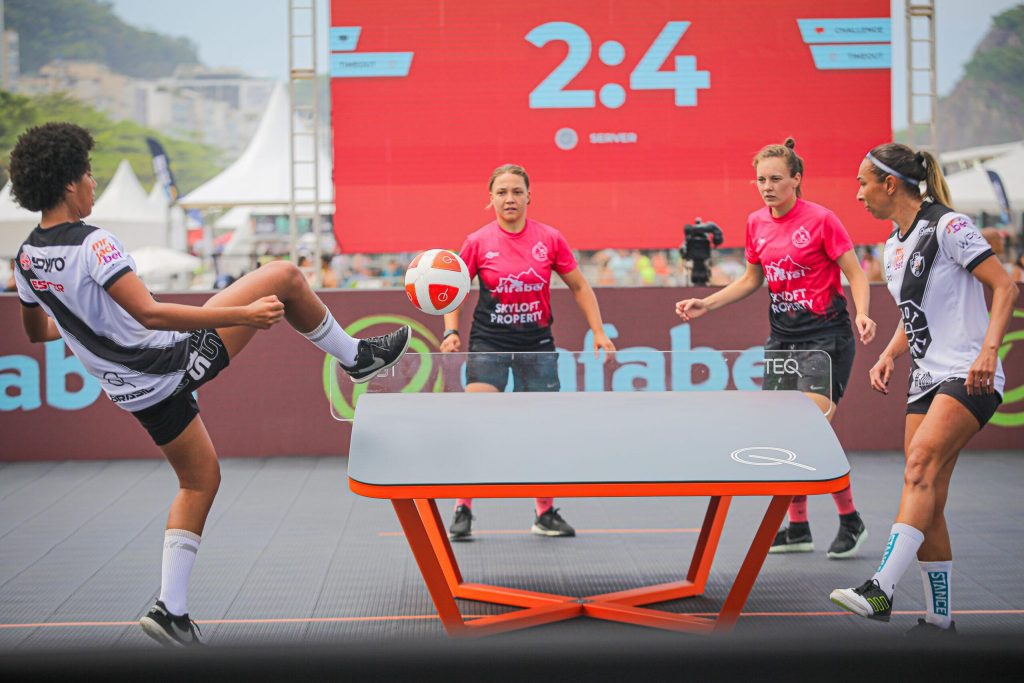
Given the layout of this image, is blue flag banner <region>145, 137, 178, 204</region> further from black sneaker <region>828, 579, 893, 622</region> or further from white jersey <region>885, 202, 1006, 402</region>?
black sneaker <region>828, 579, 893, 622</region>

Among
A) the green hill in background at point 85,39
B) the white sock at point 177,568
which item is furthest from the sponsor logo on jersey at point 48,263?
the green hill in background at point 85,39

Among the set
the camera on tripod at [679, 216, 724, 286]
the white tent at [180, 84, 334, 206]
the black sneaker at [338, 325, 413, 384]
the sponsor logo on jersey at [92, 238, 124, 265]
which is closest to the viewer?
the sponsor logo on jersey at [92, 238, 124, 265]

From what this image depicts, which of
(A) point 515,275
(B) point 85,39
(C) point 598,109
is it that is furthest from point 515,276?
(B) point 85,39

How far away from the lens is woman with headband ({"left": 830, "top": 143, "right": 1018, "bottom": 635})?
10.2ft

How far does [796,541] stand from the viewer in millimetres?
4785

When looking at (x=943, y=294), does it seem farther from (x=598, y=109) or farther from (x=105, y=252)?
(x=598, y=109)

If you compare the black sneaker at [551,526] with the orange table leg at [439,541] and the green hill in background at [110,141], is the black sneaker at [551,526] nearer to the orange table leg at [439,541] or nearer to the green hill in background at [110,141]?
the orange table leg at [439,541]

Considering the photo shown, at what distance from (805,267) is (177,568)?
9.84 ft

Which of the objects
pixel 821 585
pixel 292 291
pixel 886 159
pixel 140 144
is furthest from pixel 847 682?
pixel 140 144

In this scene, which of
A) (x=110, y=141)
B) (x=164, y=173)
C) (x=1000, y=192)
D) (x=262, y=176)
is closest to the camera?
(x=1000, y=192)

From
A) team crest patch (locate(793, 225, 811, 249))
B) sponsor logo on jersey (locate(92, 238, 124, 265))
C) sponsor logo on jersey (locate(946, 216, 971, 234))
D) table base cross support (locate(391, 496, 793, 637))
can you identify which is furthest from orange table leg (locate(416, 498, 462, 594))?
sponsor logo on jersey (locate(946, 216, 971, 234))

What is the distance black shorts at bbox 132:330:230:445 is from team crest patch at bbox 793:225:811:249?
2.61 m

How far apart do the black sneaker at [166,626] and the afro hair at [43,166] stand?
1.33m

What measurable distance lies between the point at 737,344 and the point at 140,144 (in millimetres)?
51481
